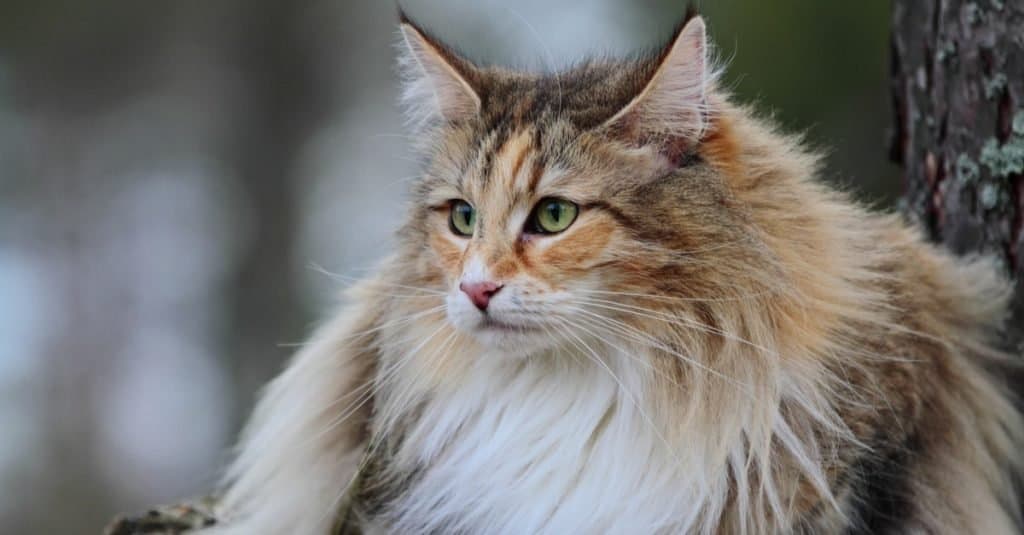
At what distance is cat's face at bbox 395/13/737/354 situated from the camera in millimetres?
1780

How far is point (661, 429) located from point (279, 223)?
370 centimetres

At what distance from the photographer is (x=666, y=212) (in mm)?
1833

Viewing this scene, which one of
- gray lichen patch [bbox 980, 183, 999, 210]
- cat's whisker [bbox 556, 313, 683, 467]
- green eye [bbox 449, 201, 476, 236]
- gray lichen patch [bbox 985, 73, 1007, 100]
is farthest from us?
gray lichen patch [bbox 980, 183, 999, 210]

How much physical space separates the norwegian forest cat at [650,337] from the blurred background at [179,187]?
231cm

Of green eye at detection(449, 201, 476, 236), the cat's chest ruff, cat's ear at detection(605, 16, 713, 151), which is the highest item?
cat's ear at detection(605, 16, 713, 151)

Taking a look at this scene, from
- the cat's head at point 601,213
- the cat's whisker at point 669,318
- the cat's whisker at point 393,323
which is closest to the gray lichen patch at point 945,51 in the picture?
the cat's head at point 601,213

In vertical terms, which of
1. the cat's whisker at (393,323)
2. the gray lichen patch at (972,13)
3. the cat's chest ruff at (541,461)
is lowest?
the cat's chest ruff at (541,461)

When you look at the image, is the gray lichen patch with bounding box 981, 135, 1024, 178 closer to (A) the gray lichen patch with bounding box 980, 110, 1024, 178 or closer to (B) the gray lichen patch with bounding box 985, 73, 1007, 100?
(A) the gray lichen patch with bounding box 980, 110, 1024, 178

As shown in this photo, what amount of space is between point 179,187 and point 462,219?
3475 mm

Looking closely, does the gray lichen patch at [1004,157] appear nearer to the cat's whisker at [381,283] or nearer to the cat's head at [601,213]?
the cat's head at [601,213]

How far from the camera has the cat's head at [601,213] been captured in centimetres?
178

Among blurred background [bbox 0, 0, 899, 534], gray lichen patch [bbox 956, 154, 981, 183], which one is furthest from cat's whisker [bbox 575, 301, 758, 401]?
blurred background [bbox 0, 0, 899, 534]

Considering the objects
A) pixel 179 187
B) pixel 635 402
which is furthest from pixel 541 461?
pixel 179 187

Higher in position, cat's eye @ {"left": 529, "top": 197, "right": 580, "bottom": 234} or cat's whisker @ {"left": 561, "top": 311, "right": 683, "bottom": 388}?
cat's eye @ {"left": 529, "top": 197, "right": 580, "bottom": 234}
